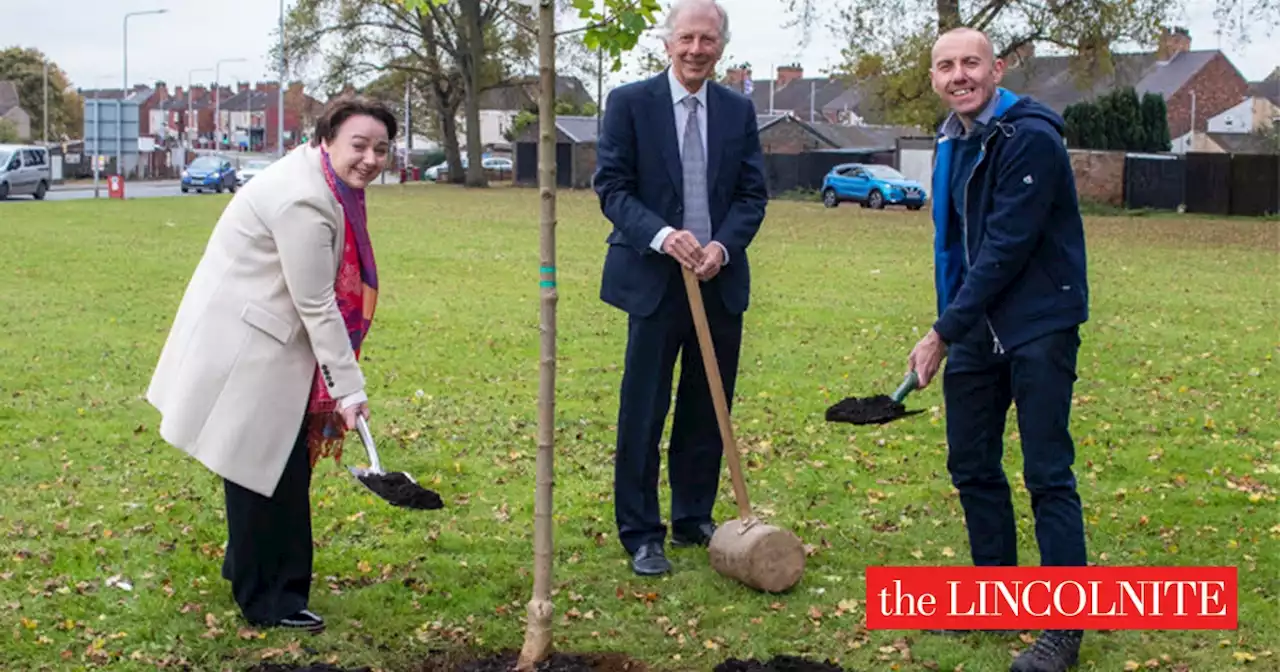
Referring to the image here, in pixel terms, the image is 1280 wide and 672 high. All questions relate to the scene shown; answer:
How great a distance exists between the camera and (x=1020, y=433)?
16.1 ft

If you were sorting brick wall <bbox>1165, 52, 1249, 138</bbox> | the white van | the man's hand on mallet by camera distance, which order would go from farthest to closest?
brick wall <bbox>1165, 52, 1249, 138</bbox> < the white van < the man's hand on mallet

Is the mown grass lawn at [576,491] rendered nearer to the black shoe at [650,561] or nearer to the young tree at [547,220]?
the black shoe at [650,561]

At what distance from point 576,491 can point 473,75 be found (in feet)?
183

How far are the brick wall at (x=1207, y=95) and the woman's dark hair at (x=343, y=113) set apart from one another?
85.9 m

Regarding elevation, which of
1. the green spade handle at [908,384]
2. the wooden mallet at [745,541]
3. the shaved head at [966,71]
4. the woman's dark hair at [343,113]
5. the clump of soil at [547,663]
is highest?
the shaved head at [966,71]

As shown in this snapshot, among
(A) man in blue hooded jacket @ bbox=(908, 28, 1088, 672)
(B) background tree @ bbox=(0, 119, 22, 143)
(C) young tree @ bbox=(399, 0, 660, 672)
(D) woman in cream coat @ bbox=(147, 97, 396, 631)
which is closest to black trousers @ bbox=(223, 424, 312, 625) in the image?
(D) woman in cream coat @ bbox=(147, 97, 396, 631)

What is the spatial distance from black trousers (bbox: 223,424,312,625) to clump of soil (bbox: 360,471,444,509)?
433 millimetres

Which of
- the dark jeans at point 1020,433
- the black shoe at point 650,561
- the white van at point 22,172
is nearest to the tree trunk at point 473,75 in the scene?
the white van at point 22,172

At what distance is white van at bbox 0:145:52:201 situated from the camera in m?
42.4

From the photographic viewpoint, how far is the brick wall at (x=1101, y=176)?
43281 millimetres

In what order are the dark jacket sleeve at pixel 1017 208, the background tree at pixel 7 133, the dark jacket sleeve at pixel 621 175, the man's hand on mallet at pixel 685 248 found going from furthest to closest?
the background tree at pixel 7 133
the dark jacket sleeve at pixel 621 175
the man's hand on mallet at pixel 685 248
the dark jacket sleeve at pixel 1017 208

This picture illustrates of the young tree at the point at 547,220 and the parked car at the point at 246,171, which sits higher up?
the parked car at the point at 246,171

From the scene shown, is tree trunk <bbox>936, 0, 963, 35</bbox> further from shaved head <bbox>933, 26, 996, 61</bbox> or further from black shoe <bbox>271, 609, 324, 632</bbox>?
black shoe <bbox>271, 609, 324, 632</bbox>

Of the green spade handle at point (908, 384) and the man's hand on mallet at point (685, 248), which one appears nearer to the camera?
the green spade handle at point (908, 384)
